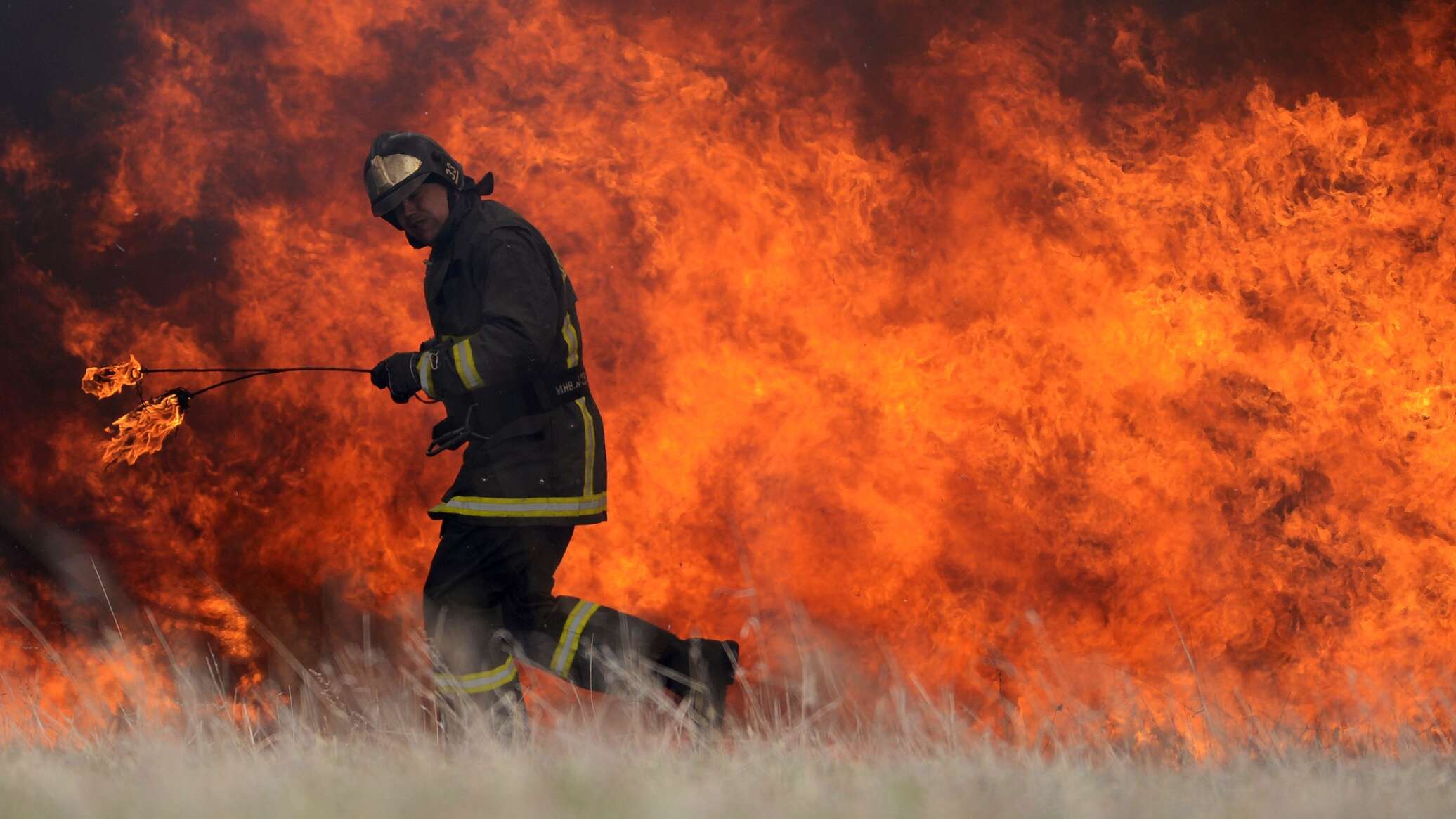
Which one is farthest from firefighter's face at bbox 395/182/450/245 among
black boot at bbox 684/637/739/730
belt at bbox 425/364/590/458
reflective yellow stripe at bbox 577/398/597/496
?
black boot at bbox 684/637/739/730

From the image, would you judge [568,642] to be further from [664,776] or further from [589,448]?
[664,776]

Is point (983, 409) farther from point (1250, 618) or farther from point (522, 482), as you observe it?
point (522, 482)

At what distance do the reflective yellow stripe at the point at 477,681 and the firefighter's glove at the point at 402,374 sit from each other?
2.59 feet

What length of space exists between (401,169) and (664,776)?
7.18 ft

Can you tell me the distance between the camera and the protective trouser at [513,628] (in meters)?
3.80

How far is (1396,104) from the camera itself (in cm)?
571

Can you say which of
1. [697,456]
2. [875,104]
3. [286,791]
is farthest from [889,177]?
[286,791]

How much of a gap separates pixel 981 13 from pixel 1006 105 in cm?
41

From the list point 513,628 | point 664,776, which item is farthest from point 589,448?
point 664,776

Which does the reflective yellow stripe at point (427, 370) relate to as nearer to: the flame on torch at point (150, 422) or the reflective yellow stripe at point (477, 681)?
the reflective yellow stripe at point (477, 681)

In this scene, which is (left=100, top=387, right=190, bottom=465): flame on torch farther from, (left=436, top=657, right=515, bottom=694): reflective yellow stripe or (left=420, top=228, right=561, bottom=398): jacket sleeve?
(left=436, top=657, right=515, bottom=694): reflective yellow stripe

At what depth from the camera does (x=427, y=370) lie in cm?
385

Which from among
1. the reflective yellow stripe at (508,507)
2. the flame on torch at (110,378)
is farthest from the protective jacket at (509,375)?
the flame on torch at (110,378)

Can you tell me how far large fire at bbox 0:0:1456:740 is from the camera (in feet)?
18.7
